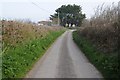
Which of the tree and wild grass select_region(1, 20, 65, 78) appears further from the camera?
the tree

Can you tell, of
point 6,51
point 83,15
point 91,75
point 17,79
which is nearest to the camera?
point 17,79

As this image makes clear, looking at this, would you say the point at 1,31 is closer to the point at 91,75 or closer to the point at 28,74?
the point at 28,74

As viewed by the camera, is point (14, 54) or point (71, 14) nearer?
point (14, 54)

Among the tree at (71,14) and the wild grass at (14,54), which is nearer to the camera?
the wild grass at (14,54)

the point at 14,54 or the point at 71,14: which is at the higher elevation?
the point at 71,14

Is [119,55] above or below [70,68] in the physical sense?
above

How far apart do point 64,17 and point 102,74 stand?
91.9 m

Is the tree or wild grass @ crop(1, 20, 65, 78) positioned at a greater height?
Answer: the tree

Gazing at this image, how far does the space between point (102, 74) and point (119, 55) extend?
1.17 m

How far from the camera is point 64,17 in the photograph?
103625mm

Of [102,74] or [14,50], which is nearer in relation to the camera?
[102,74]

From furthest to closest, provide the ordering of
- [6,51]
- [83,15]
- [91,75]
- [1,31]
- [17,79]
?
[83,15] < [1,31] < [6,51] < [91,75] < [17,79]

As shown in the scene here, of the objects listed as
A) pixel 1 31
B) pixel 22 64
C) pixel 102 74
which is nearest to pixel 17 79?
pixel 22 64

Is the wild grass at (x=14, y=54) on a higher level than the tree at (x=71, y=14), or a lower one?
lower
